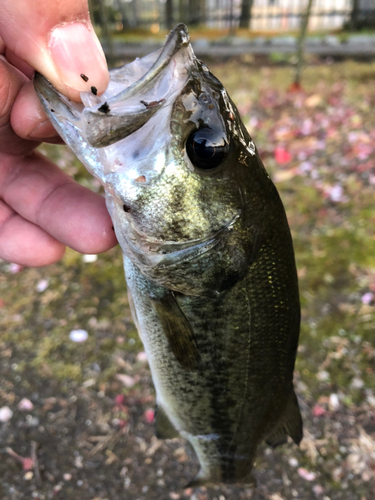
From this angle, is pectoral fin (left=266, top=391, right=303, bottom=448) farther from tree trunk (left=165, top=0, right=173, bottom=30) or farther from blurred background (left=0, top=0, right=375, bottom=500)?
tree trunk (left=165, top=0, right=173, bottom=30)

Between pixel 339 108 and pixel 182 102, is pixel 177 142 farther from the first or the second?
pixel 339 108

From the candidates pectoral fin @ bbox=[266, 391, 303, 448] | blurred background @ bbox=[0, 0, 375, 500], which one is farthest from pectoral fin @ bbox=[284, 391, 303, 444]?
blurred background @ bbox=[0, 0, 375, 500]

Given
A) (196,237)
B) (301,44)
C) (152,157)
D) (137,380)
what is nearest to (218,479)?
(137,380)

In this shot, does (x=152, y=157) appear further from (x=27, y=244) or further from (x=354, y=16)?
(x=354, y=16)

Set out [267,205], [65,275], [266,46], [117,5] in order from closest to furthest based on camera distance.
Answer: [267,205] < [65,275] < [266,46] < [117,5]

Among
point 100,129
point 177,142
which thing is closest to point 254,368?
point 177,142
